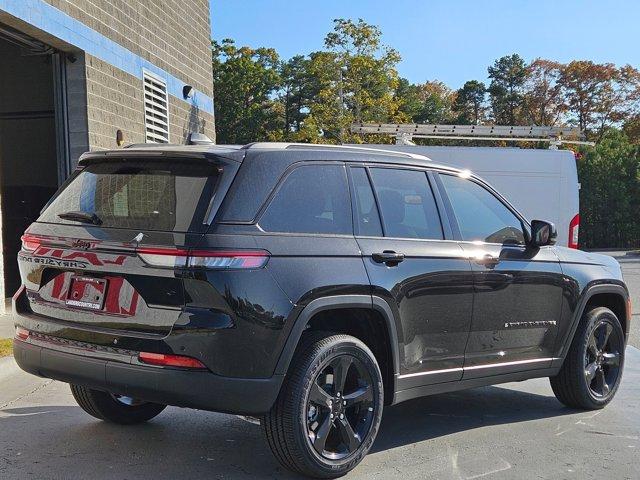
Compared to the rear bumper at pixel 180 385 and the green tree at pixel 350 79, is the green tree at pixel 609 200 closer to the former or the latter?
the green tree at pixel 350 79

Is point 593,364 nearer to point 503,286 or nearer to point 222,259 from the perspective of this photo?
point 503,286

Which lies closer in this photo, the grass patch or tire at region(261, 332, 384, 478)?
tire at region(261, 332, 384, 478)

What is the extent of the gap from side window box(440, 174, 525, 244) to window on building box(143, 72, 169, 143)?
357 inches

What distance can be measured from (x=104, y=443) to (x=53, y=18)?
713 cm

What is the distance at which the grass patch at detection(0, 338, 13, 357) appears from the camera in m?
7.20

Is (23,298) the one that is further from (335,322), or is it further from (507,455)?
(507,455)

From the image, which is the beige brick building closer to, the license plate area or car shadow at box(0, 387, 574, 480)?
car shadow at box(0, 387, 574, 480)

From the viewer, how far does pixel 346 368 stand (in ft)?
14.5

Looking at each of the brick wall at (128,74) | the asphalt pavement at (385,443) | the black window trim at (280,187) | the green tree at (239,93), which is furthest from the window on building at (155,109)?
the green tree at (239,93)

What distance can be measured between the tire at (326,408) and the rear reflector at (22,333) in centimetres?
151

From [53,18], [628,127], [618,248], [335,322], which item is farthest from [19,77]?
[628,127]

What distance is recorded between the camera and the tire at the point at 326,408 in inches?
162

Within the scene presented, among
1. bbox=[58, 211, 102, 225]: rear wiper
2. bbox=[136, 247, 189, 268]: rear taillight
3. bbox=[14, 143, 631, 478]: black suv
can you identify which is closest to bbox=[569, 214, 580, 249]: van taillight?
bbox=[14, 143, 631, 478]: black suv

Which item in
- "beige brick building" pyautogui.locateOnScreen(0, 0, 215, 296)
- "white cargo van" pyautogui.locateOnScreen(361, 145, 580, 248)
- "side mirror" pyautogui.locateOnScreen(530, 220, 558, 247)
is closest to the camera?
"side mirror" pyautogui.locateOnScreen(530, 220, 558, 247)
